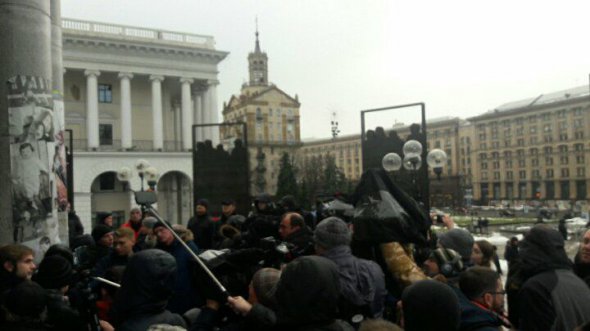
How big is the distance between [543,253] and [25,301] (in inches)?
143

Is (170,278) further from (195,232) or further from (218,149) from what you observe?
(218,149)

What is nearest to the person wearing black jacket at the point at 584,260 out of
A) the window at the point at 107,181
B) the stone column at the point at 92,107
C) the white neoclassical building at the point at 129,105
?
the white neoclassical building at the point at 129,105

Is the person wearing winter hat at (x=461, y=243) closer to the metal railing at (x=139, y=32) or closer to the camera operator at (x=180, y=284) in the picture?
the camera operator at (x=180, y=284)

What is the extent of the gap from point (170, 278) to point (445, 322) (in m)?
1.69

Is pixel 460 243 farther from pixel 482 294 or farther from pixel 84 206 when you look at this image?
pixel 84 206

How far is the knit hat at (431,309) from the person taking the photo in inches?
97.3

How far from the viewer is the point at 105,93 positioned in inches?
1818

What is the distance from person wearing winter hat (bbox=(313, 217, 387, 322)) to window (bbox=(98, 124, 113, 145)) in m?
45.0

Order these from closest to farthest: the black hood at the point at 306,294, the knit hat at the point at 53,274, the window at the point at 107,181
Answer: the black hood at the point at 306,294 < the knit hat at the point at 53,274 < the window at the point at 107,181

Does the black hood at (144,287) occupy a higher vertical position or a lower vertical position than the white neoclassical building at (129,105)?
lower

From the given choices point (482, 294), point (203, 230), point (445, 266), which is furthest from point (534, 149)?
point (482, 294)

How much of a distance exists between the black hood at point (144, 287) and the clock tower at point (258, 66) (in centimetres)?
13109

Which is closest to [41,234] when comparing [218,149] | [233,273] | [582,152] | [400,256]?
[233,273]

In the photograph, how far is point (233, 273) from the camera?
362 centimetres
